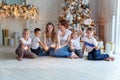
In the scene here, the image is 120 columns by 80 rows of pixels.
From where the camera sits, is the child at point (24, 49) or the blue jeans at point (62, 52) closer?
the child at point (24, 49)

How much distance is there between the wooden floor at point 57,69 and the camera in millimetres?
3561

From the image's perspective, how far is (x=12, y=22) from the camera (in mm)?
7336

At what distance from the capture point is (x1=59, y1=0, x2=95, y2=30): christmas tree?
6270 mm

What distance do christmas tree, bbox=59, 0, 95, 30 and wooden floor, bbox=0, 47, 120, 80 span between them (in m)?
1.44

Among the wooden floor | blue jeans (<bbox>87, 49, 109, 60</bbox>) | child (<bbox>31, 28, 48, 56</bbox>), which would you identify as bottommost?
the wooden floor

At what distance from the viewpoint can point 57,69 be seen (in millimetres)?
4051

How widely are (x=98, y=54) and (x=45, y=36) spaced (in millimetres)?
1250

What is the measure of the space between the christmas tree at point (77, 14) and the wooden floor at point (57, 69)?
1444 mm

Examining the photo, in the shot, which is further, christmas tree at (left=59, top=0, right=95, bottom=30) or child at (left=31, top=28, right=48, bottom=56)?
christmas tree at (left=59, top=0, right=95, bottom=30)

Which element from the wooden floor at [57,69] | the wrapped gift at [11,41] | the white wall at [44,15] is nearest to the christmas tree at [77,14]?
the white wall at [44,15]

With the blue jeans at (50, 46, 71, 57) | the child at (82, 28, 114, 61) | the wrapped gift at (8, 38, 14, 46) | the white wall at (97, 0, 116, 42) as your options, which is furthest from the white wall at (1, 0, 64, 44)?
the child at (82, 28, 114, 61)

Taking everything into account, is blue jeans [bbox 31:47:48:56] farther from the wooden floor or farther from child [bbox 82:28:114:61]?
child [bbox 82:28:114:61]

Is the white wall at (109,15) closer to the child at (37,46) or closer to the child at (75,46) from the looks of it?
the child at (75,46)

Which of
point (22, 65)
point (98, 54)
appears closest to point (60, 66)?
point (22, 65)
